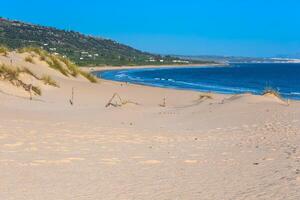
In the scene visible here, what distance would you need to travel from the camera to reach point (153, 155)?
9.98 meters

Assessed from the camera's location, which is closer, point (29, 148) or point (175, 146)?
point (29, 148)

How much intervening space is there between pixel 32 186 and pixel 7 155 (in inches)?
85.7

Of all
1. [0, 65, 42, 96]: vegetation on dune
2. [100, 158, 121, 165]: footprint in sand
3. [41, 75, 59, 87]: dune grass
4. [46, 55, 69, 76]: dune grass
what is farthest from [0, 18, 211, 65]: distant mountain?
[100, 158, 121, 165]: footprint in sand

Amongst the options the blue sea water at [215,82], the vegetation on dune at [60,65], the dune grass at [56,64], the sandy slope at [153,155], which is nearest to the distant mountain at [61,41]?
the blue sea water at [215,82]

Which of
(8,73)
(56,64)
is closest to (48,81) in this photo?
(8,73)

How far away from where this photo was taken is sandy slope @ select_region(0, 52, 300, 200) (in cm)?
704

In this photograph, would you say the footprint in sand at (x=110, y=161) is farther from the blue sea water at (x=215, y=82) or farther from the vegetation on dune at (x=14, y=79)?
the blue sea water at (x=215, y=82)

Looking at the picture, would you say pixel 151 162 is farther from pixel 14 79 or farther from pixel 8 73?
pixel 8 73

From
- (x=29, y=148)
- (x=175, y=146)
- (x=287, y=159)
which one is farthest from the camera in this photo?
(x=175, y=146)

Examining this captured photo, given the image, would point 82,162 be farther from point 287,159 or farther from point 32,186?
point 287,159

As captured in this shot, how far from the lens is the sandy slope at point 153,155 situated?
7.04 meters

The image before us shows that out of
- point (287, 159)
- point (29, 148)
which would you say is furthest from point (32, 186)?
point (287, 159)

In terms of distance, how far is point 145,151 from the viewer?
10.5 meters

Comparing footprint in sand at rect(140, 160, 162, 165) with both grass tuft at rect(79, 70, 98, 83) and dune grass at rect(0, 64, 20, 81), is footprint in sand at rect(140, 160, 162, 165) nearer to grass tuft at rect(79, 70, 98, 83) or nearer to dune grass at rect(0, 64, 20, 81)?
dune grass at rect(0, 64, 20, 81)
